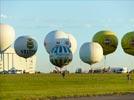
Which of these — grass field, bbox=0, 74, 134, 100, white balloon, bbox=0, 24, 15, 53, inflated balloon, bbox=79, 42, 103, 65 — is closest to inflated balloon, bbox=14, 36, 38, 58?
white balloon, bbox=0, 24, 15, 53

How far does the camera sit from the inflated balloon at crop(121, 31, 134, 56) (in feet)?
345

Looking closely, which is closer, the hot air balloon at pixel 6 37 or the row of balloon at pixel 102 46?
the hot air balloon at pixel 6 37

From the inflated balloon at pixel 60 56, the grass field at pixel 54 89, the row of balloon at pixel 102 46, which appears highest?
the row of balloon at pixel 102 46

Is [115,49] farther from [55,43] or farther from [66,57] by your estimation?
[66,57]

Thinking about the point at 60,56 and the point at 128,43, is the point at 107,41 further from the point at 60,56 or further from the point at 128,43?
the point at 60,56

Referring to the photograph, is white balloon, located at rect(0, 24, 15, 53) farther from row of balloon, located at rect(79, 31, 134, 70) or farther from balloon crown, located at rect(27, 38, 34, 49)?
row of balloon, located at rect(79, 31, 134, 70)

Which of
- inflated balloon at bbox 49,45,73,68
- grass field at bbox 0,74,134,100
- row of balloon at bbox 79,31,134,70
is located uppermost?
row of balloon at bbox 79,31,134,70

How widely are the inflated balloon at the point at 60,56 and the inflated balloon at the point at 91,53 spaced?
12578 millimetres

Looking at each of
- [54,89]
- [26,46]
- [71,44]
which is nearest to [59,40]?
[71,44]

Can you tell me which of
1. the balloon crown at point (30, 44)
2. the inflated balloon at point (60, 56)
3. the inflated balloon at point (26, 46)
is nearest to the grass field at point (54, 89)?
the inflated balloon at point (60, 56)

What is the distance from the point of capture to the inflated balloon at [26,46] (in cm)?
10219

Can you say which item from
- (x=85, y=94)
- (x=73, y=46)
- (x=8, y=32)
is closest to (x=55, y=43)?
(x=73, y=46)

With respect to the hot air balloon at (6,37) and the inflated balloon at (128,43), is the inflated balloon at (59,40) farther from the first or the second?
the inflated balloon at (128,43)

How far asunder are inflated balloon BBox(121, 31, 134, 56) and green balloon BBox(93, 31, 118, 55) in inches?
89.0
